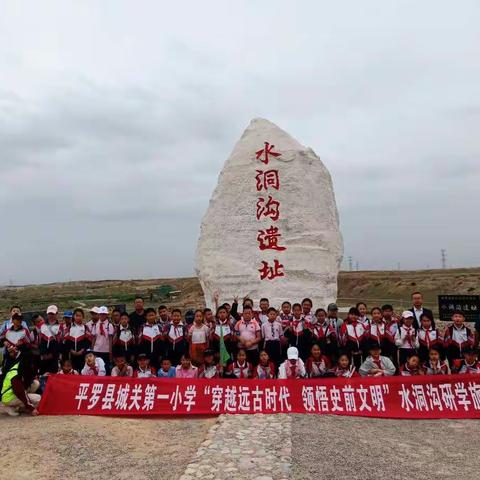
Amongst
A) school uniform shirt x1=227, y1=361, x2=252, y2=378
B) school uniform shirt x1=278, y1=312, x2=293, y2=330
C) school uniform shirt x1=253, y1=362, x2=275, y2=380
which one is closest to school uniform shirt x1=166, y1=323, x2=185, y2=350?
school uniform shirt x1=227, y1=361, x2=252, y2=378

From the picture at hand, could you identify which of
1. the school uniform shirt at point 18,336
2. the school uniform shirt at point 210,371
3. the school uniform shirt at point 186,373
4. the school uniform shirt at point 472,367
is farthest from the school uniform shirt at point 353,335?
the school uniform shirt at point 18,336

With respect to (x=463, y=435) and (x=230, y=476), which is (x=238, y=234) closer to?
(x=463, y=435)

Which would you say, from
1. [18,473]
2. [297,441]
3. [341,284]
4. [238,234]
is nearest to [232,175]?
[238,234]

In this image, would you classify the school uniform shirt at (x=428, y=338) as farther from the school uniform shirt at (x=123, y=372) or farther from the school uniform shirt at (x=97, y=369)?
the school uniform shirt at (x=97, y=369)

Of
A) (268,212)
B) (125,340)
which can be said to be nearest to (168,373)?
(125,340)

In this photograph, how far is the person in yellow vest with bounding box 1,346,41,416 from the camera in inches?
253

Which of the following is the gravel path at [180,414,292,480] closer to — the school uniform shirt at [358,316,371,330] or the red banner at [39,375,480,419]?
the red banner at [39,375,480,419]

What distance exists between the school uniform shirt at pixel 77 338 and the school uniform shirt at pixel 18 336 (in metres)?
0.54

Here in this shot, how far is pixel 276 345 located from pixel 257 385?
131 centimetres

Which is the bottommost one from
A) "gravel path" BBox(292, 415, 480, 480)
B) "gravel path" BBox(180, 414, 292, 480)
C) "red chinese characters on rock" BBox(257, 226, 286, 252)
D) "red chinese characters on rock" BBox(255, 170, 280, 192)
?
"gravel path" BBox(292, 415, 480, 480)

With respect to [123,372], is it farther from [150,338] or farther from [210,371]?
[210,371]

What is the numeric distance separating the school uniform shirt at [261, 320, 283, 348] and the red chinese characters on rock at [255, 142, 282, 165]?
14.1ft

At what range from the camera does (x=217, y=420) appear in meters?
6.05

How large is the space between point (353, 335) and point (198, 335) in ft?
7.73
